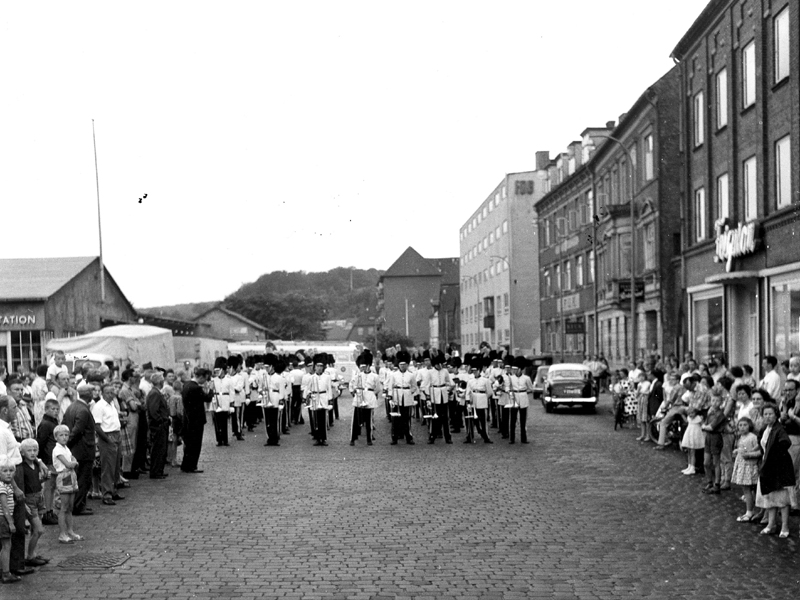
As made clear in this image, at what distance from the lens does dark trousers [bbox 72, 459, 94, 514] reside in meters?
13.1

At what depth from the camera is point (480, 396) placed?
23.8m

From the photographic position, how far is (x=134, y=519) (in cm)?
1291

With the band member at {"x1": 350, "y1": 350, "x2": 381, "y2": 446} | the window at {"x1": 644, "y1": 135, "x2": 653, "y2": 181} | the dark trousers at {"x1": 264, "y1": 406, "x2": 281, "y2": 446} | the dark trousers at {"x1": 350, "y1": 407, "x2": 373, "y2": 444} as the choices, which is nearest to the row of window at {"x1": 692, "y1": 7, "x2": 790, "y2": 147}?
the window at {"x1": 644, "y1": 135, "x2": 653, "y2": 181}

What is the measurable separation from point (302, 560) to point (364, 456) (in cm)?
1039

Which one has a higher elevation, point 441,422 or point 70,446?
point 70,446

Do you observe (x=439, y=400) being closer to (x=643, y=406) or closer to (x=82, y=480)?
(x=643, y=406)

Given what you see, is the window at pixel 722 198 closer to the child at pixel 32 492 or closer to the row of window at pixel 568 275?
the row of window at pixel 568 275

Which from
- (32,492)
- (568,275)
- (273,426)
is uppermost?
(568,275)

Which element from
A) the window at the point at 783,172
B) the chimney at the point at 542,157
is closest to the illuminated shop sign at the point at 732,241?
the window at the point at 783,172

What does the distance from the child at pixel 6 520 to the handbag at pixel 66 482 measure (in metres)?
1.80

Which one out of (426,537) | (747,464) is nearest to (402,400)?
(747,464)

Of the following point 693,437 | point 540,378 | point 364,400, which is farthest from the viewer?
point 540,378

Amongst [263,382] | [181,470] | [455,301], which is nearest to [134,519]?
[181,470]

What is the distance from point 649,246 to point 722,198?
36.9ft
